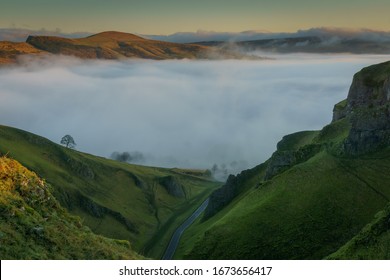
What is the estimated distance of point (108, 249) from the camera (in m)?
42.2

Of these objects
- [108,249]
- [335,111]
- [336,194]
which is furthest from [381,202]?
[335,111]

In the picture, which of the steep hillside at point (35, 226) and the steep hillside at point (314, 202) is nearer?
the steep hillside at point (35, 226)

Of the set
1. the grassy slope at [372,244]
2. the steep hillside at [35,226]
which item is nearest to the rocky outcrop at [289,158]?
the grassy slope at [372,244]

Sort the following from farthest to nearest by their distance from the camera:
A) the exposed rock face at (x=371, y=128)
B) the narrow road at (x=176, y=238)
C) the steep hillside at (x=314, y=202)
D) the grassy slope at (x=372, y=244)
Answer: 1. the narrow road at (x=176, y=238)
2. the exposed rock face at (x=371, y=128)
3. the steep hillside at (x=314, y=202)
4. the grassy slope at (x=372, y=244)

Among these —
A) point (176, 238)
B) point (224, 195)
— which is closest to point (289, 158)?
point (224, 195)

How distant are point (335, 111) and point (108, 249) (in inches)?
6434

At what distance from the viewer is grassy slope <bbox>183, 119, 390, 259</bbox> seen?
9700 cm

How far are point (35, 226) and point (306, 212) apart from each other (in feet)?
258

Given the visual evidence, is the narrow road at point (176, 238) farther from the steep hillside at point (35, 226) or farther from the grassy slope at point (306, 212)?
the steep hillside at point (35, 226)

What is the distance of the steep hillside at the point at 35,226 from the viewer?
1399 inches

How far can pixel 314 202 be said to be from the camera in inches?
4230

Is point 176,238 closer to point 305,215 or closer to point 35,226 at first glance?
point 305,215
